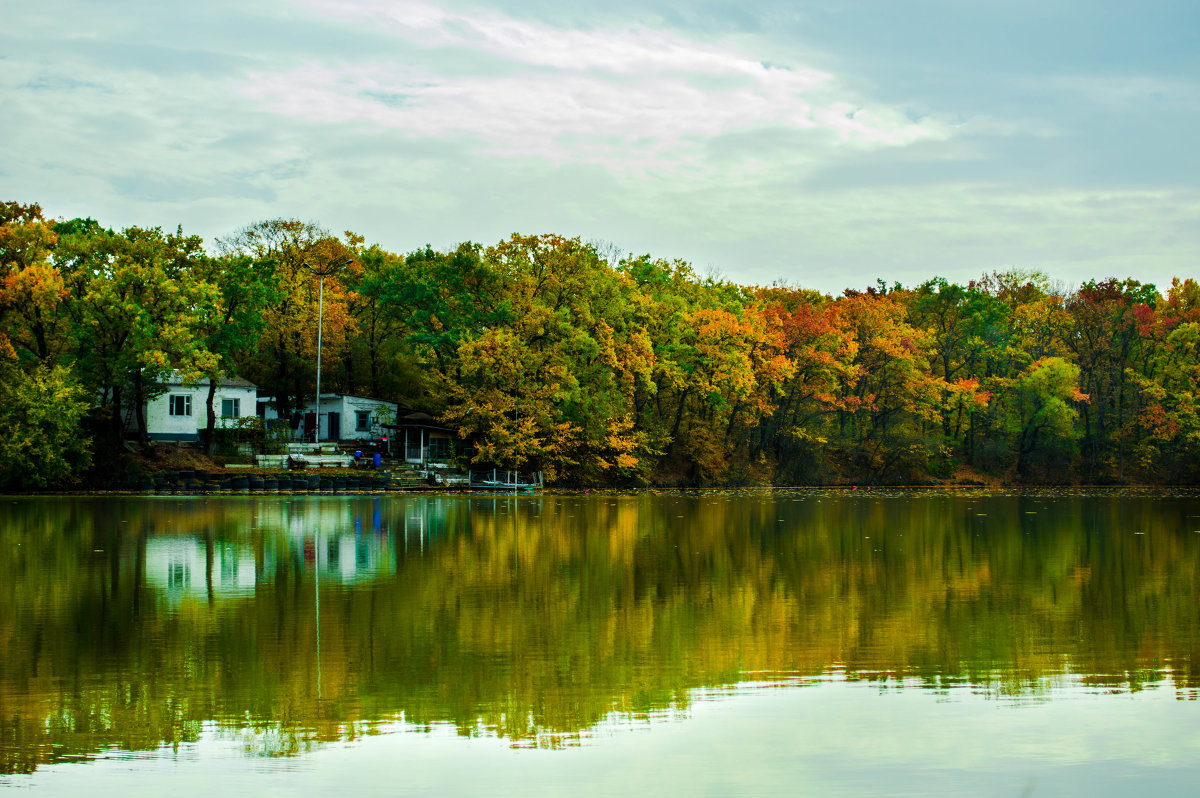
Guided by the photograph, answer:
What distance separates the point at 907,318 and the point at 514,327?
38.5m

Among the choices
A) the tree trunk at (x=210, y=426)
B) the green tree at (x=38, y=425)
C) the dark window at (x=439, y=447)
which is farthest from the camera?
the dark window at (x=439, y=447)

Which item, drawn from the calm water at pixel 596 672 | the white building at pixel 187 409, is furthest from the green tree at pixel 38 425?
the calm water at pixel 596 672

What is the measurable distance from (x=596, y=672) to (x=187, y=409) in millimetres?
56433

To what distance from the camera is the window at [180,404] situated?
200ft

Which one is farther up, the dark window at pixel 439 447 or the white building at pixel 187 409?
the white building at pixel 187 409

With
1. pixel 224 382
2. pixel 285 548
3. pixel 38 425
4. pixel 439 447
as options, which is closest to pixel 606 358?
pixel 439 447

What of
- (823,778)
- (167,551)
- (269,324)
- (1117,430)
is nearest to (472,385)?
(269,324)

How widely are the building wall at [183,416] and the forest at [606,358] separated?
122 cm

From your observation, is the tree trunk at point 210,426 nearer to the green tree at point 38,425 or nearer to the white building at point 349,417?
the white building at point 349,417

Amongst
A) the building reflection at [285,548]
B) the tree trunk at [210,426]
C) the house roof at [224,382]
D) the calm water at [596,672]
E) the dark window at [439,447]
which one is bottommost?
the building reflection at [285,548]

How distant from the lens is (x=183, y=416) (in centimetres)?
6134

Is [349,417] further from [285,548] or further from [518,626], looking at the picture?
[518,626]

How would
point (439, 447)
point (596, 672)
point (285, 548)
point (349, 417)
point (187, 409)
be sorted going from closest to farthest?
point (596, 672), point (285, 548), point (187, 409), point (439, 447), point (349, 417)

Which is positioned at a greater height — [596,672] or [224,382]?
[224,382]
